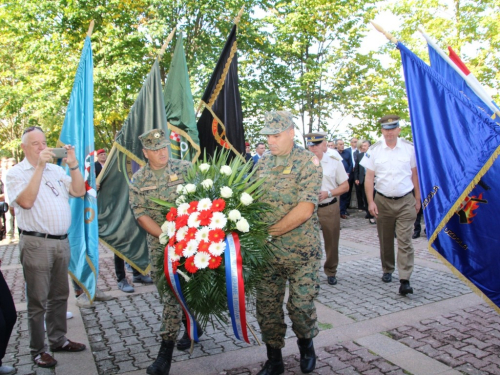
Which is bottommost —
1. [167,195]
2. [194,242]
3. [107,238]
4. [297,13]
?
[107,238]

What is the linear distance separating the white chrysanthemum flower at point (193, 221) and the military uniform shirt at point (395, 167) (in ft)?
11.8

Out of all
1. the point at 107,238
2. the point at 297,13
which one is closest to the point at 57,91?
the point at 297,13

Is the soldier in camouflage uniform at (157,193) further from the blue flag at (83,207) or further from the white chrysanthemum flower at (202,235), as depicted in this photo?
the blue flag at (83,207)

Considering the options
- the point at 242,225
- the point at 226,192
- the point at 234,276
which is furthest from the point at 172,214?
the point at 234,276

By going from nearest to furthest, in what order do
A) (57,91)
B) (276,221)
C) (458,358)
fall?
(276,221) < (458,358) < (57,91)

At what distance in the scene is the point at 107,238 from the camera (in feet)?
20.0

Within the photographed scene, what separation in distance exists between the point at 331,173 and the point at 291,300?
3166mm

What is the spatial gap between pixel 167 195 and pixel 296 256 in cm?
128

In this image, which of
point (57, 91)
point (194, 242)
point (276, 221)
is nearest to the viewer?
point (194, 242)

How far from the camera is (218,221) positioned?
3.10 m

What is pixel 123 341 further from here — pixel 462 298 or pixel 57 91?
pixel 57 91

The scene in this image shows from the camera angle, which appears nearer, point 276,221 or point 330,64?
point 276,221

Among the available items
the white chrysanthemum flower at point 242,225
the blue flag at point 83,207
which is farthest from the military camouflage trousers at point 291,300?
the blue flag at point 83,207

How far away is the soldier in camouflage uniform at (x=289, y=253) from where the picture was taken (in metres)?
3.53
